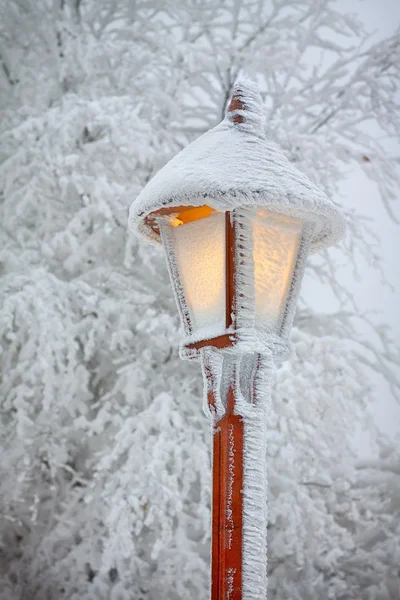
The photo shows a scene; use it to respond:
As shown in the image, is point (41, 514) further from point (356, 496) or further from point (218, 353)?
point (218, 353)

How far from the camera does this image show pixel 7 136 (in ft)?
19.9

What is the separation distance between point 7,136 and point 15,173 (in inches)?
16.2

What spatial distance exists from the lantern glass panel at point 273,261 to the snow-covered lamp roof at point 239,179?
78 millimetres

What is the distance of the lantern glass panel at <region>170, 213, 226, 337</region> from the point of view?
2158 mm

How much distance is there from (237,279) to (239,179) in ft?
1.05

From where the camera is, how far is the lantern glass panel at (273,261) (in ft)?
7.06

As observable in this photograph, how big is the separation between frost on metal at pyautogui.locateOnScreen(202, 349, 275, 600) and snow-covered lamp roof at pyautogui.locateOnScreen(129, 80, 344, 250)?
50cm

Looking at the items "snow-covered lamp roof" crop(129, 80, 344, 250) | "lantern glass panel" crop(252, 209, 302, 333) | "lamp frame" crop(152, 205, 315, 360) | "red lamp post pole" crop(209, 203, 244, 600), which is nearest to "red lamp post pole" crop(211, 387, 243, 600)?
"red lamp post pole" crop(209, 203, 244, 600)

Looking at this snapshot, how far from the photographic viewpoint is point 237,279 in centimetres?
209

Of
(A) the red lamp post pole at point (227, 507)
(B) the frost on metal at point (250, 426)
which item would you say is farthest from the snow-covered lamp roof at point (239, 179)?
(A) the red lamp post pole at point (227, 507)

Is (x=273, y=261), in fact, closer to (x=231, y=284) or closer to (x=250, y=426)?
(x=231, y=284)

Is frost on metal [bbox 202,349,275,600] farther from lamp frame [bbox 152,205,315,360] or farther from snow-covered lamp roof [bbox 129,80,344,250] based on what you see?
snow-covered lamp roof [bbox 129,80,344,250]

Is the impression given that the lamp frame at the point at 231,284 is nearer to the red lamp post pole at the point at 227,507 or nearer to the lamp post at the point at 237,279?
the lamp post at the point at 237,279

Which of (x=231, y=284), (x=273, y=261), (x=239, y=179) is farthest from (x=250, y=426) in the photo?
(x=239, y=179)
